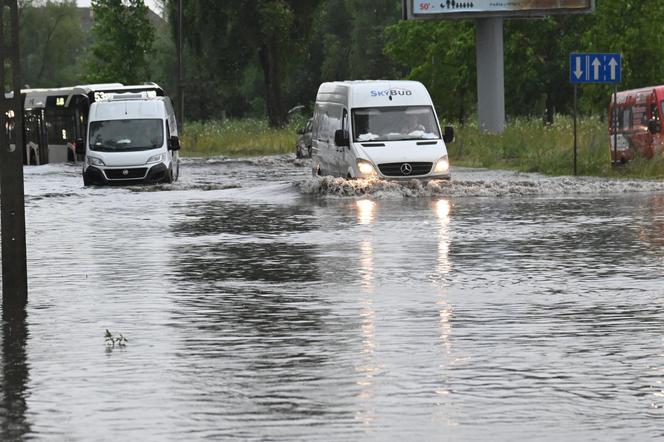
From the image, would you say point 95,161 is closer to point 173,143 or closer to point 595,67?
point 173,143

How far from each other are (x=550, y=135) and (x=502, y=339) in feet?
131

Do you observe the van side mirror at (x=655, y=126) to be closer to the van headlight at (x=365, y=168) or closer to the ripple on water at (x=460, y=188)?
the ripple on water at (x=460, y=188)

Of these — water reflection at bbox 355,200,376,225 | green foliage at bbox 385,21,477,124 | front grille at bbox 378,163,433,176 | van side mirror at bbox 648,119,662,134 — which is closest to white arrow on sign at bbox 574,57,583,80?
van side mirror at bbox 648,119,662,134

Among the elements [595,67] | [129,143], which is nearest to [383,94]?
[595,67]

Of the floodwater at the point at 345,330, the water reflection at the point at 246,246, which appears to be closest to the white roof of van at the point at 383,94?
the water reflection at the point at 246,246

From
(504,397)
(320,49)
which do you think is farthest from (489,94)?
(320,49)

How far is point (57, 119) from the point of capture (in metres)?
56.6

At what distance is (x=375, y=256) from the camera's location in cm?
1905

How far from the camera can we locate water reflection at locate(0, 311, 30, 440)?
28.9 feet

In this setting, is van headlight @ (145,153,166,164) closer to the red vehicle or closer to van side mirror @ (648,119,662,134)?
the red vehicle

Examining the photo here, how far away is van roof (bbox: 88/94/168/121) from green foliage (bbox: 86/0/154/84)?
34.8 m

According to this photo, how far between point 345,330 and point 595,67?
2619 cm

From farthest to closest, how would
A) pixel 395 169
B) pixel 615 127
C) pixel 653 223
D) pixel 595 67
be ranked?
pixel 615 127
pixel 595 67
pixel 395 169
pixel 653 223

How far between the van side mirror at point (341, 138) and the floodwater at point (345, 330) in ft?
21.9
